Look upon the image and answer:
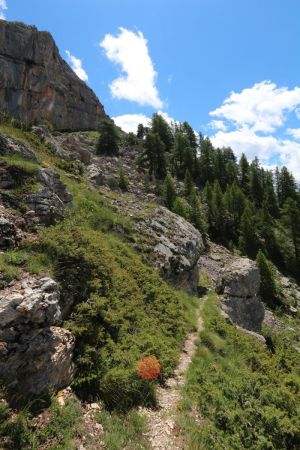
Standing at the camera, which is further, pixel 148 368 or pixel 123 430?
pixel 148 368

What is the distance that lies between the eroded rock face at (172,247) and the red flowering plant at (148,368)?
8.67m

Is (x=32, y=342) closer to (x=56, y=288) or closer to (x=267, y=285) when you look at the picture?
(x=56, y=288)

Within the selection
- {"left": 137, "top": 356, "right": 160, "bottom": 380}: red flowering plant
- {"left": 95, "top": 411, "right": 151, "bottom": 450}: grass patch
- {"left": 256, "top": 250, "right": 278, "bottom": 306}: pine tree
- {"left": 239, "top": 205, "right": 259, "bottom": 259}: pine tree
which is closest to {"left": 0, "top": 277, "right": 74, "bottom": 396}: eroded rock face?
{"left": 95, "top": 411, "right": 151, "bottom": 450}: grass patch

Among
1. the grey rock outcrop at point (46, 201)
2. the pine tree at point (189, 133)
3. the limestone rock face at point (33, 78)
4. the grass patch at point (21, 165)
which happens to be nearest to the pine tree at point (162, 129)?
the pine tree at point (189, 133)

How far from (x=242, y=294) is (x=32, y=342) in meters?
20.0

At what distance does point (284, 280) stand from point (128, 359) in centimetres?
4665

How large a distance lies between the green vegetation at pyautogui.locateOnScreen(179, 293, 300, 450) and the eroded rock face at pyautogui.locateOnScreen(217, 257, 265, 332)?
9.01m

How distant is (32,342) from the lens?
323 inches

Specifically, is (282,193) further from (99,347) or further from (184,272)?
(99,347)

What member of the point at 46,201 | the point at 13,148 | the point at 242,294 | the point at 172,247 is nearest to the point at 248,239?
the point at 242,294

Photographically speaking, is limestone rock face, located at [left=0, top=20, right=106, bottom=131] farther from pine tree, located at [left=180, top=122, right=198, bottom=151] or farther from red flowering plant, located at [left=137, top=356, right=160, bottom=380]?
red flowering plant, located at [left=137, top=356, right=160, bottom=380]

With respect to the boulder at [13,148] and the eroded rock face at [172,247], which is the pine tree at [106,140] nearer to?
the eroded rock face at [172,247]

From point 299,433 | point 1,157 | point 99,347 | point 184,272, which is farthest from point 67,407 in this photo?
point 184,272

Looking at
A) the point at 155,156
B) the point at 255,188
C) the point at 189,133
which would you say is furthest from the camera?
the point at 189,133
